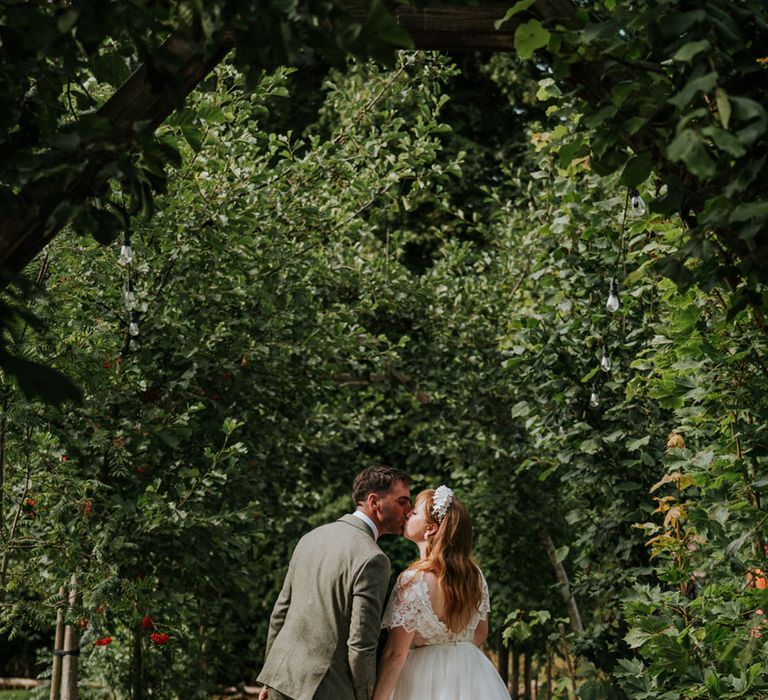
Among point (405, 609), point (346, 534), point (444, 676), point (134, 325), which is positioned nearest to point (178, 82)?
point (346, 534)

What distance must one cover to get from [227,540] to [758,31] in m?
3.93

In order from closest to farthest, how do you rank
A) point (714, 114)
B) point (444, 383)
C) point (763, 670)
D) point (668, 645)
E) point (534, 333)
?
point (714, 114), point (763, 670), point (668, 645), point (534, 333), point (444, 383)

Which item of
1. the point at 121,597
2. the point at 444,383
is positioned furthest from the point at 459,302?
the point at 121,597


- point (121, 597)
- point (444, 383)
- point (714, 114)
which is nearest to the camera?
point (714, 114)

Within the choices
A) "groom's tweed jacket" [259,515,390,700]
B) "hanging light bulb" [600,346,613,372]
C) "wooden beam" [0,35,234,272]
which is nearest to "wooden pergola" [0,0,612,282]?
"wooden beam" [0,35,234,272]

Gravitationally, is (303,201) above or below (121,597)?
above

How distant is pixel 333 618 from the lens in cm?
445

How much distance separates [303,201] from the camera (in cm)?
681

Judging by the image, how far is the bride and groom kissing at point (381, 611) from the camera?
4.43 m

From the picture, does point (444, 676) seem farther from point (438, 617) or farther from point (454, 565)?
point (454, 565)

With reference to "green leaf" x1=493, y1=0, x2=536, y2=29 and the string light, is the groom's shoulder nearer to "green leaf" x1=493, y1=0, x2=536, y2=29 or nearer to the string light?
the string light

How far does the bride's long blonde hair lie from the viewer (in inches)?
183

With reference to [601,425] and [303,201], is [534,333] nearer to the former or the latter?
[601,425]

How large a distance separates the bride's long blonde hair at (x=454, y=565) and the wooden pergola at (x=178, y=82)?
7.20 feet
